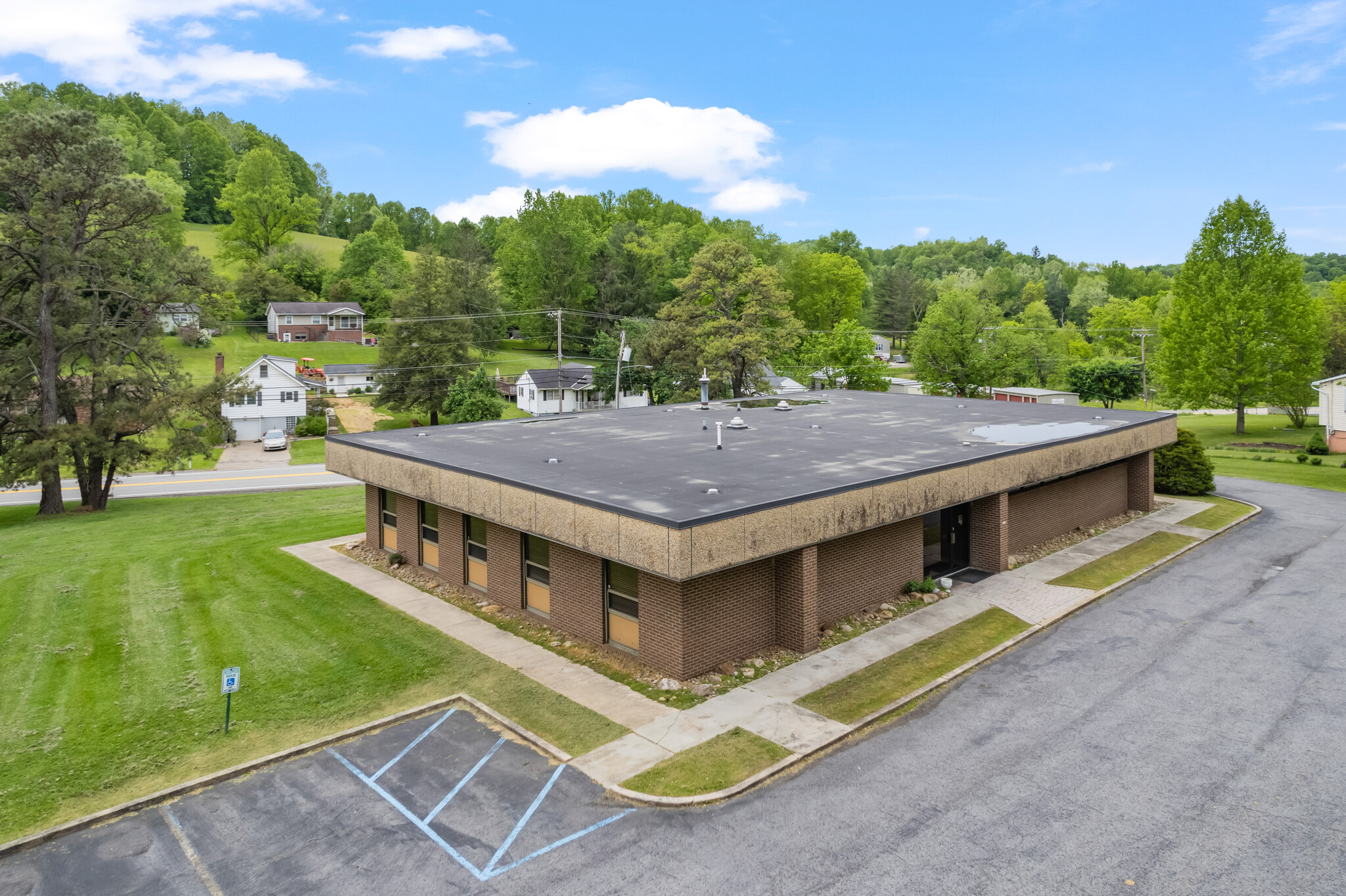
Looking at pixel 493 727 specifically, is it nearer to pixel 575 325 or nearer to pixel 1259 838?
pixel 1259 838

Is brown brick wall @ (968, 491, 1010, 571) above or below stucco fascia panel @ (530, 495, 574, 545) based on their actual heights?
below

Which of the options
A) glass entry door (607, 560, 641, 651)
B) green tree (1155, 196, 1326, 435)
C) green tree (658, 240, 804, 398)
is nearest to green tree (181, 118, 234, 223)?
green tree (658, 240, 804, 398)

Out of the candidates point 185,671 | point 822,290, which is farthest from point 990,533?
point 822,290

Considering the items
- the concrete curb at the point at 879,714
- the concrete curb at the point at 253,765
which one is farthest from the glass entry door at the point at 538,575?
the concrete curb at the point at 879,714

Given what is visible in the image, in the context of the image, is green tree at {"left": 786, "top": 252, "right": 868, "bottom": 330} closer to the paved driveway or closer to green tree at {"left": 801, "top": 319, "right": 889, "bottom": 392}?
green tree at {"left": 801, "top": 319, "right": 889, "bottom": 392}

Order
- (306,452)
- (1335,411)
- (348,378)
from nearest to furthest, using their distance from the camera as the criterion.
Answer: (1335,411), (306,452), (348,378)

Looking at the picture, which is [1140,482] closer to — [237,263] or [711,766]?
[711,766]
